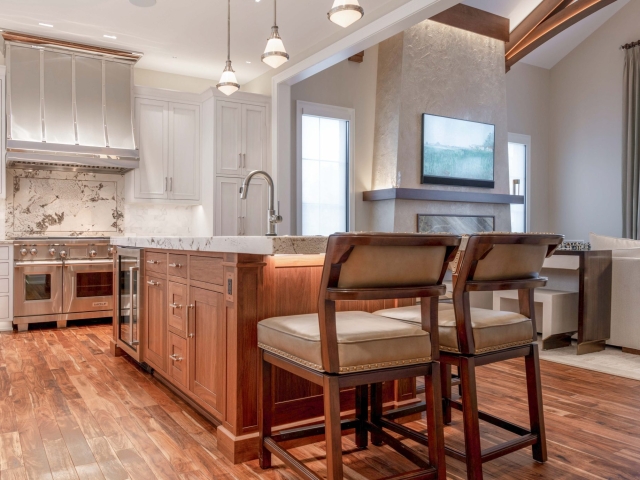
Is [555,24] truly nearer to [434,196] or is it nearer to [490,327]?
[434,196]

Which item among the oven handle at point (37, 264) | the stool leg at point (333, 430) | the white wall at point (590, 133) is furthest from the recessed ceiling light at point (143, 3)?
the white wall at point (590, 133)

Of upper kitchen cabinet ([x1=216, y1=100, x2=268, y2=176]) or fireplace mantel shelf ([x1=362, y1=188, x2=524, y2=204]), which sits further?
fireplace mantel shelf ([x1=362, y1=188, x2=524, y2=204])

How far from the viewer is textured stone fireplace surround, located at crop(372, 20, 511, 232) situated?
6.18m

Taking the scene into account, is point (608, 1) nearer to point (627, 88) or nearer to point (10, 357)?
point (627, 88)

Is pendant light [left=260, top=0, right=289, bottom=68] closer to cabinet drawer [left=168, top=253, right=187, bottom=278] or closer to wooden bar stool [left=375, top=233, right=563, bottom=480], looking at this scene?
cabinet drawer [left=168, top=253, right=187, bottom=278]

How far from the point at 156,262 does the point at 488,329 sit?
1963mm

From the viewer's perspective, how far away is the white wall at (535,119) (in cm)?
823

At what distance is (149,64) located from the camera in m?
6.00

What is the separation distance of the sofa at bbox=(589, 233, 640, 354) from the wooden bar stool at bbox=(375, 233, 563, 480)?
2.38 m

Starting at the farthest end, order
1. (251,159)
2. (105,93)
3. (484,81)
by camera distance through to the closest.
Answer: (484,81), (251,159), (105,93)

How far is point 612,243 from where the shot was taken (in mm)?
4145

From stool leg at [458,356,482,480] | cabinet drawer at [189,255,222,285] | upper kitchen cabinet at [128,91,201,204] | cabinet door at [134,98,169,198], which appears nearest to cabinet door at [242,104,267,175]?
upper kitchen cabinet at [128,91,201,204]

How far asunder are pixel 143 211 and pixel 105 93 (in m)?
1.35

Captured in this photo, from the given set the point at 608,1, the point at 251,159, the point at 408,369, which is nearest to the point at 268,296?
the point at 408,369
